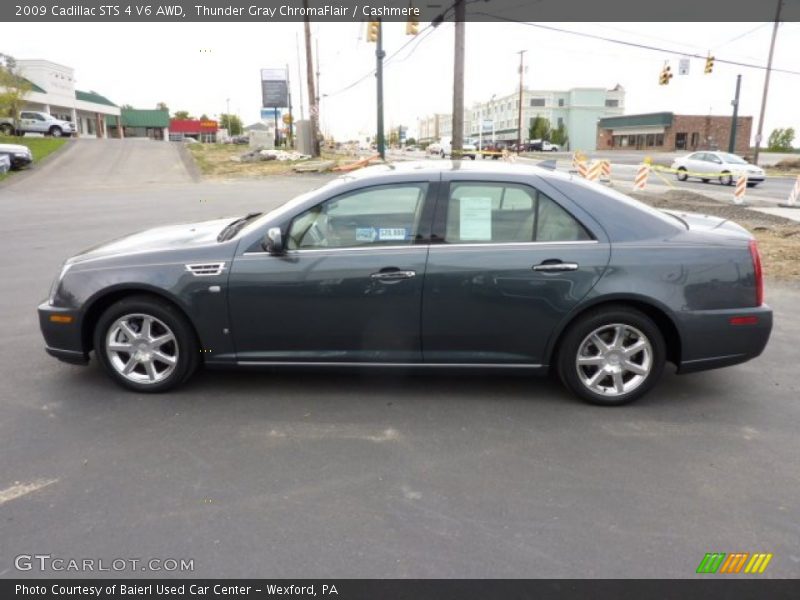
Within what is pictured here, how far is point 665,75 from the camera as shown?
92.8ft

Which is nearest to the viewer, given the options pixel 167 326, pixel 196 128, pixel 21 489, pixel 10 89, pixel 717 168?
pixel 21 489

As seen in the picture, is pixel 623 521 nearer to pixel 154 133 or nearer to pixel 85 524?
pixel 85 524

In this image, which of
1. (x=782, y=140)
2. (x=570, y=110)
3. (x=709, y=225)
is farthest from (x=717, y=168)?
(x=570, y=110)

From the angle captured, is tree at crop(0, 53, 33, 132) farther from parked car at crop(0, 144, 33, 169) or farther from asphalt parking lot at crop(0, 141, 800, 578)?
asphalt parking lot at crop(0, 141, 800, 578)

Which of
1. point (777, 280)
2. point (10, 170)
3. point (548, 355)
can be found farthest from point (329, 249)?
point (10, 170)

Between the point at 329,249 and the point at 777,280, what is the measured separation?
254 inches

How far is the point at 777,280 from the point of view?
7891mm

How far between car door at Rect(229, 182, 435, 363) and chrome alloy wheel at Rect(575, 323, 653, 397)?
1.15 m

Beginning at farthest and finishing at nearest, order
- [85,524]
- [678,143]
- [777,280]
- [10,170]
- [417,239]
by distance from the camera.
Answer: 1. [678,143]
2. [10,170]
3. [777,280]
4. [417,239]
5. [85,524]

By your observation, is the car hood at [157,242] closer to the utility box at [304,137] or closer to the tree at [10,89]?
the utility box at [304,137]

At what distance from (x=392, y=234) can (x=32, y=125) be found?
5363 centimetres

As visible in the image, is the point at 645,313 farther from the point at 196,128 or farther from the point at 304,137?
the point at 196,128

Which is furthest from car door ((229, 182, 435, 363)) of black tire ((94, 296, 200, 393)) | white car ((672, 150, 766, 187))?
white car ((672, 150, 766, 187))

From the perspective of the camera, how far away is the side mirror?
4059mm
